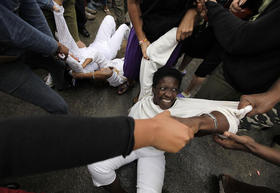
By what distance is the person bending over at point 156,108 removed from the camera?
134 centimetres

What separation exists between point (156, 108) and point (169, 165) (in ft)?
2.66

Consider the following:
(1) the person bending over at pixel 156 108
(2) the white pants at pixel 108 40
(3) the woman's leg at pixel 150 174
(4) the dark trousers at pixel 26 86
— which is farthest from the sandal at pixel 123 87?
(3) the woman's leg at pixel 150 174

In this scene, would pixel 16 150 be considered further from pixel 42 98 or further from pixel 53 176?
pixel 53 176

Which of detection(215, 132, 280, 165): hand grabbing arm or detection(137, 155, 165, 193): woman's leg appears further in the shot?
detection(137, 155, 165, 193): woman's leg

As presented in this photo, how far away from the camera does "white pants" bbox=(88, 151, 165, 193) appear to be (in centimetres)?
137

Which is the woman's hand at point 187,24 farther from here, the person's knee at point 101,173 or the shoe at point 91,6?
the shoe at point 91,6

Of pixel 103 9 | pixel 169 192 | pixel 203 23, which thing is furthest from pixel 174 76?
pixel 103 9

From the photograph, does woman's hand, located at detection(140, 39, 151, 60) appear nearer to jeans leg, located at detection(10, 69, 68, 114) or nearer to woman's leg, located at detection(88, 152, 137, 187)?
jeans leg, located at detection(10, 69, 68, 114)

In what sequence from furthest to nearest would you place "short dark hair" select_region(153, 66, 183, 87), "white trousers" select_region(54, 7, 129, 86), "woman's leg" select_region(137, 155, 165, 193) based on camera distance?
1. "white trousers" select_region(54, 7, 129, 86)
2. "short dark hair" select_region(153, 66, 183, 87)
3. "woman's leg" select_region(137, 155, 165, 193)

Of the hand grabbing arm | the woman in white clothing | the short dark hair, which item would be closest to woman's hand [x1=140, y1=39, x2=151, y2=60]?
the short dark hair

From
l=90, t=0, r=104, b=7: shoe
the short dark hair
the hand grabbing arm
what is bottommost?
the hand grabbing arm

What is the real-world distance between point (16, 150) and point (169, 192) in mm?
1675

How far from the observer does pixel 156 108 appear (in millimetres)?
1547

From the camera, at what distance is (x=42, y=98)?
1.32 meters
